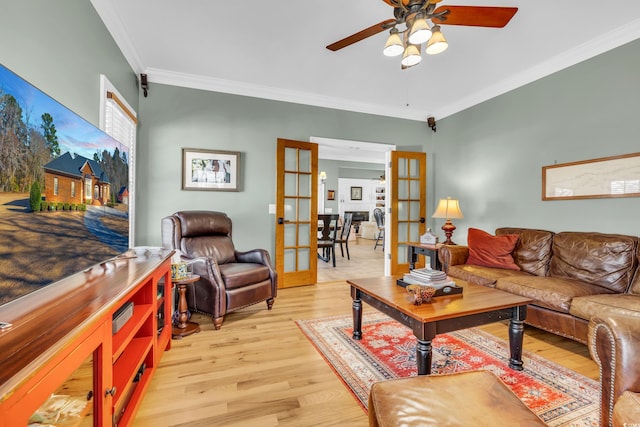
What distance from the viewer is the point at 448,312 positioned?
67.1 inches

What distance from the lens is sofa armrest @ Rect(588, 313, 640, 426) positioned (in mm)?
1111

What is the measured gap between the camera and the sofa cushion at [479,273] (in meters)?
2.81

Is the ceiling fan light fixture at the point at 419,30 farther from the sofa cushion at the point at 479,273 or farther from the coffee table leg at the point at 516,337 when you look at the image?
the sofa cushion at the point at 479,273

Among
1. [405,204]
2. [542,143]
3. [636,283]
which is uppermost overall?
[542,143]

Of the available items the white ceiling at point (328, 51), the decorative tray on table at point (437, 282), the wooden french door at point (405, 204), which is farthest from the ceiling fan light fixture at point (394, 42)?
the wooden french door at point (405, 204)

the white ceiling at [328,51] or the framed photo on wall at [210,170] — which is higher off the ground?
the white ceiling at [328,51]

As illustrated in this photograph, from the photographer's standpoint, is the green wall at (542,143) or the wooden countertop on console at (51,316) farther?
the green wall at (542,143)

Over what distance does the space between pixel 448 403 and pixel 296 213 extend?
333 cm

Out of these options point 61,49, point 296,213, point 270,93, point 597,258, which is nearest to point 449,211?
point 597,258

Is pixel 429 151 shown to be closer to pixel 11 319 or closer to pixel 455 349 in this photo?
pixel 455 349

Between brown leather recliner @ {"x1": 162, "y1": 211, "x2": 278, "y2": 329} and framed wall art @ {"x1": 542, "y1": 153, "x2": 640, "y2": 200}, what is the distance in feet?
10.2

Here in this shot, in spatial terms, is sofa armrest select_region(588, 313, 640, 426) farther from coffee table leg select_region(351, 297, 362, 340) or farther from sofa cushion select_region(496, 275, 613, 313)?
coffee table leg select_region(351, 297, 362, 340)

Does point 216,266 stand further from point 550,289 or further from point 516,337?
point 550,289

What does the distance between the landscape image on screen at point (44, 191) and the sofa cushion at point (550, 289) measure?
298 centimetres
